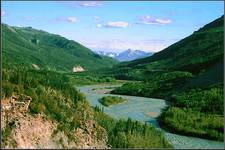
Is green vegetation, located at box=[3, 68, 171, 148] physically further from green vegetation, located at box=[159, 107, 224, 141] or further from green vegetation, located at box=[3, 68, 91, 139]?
green vegetation, located at box=[159, 107, 224, 141]

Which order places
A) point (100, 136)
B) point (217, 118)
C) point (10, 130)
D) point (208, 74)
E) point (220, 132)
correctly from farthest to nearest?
point (208, 74) < point (217, 118) < point (220, 132) < point (100, 136) < point (10, 130)

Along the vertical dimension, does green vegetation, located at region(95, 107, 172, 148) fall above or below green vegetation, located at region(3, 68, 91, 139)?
below

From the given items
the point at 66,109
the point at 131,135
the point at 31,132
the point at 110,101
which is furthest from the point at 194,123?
the point at 110,101

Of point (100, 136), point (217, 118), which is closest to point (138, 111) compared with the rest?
point (217, 118)

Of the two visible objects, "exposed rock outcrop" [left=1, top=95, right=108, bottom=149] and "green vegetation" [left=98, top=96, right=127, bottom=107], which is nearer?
"exposed rock outcrop" [left=1, top=95, right=108, bottom=149]

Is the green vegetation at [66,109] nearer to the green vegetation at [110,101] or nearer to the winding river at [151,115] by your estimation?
the winding river at [151,115]

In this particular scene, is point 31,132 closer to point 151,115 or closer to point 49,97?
point 49,97

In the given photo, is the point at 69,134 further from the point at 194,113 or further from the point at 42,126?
the point at 194,113

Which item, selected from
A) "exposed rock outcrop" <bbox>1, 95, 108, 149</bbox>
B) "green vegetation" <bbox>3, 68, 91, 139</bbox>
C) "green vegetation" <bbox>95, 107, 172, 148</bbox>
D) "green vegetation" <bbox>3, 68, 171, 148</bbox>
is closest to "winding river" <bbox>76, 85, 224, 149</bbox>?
"green vegetation" <bbox>95, 107, 172, 148</bbox>
